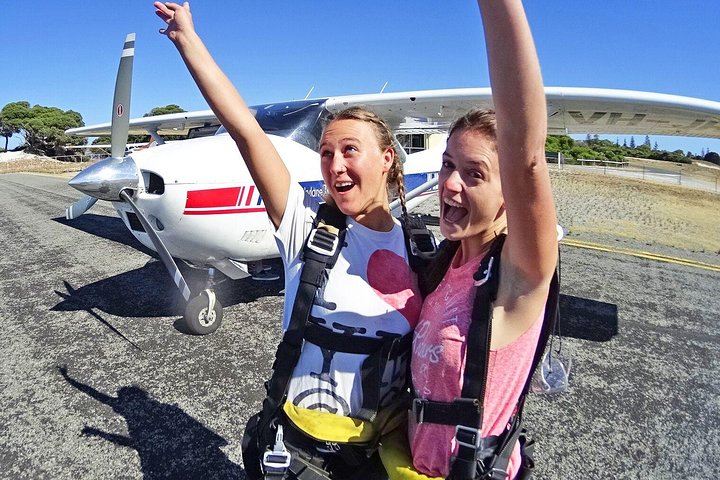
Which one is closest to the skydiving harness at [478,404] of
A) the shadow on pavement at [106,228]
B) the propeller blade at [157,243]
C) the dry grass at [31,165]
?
the propeller blade at [157,243]

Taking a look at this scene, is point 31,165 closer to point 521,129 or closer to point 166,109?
point 166,109

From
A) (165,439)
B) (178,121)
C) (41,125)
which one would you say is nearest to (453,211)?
(165,439)

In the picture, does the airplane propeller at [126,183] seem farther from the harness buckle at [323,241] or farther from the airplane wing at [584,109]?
the harness buckle at [323,241]

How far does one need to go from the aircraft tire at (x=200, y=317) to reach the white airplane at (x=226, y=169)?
0.03ft

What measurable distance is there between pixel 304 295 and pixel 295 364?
0.73ft

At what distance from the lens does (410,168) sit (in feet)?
23.0

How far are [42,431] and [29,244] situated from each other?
7427 millimetres

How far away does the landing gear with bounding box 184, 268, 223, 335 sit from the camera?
456cm

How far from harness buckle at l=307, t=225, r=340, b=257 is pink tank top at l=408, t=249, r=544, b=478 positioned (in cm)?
38

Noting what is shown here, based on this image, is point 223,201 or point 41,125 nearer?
point 223,201

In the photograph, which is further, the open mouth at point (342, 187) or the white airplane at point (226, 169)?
the white airplane at point (226, 169)

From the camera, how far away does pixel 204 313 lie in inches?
183

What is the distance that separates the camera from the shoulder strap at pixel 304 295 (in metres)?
1.33

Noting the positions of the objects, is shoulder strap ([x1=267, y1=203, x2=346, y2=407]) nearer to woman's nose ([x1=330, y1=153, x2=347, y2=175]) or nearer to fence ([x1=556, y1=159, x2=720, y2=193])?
woman's nose ([x1=330, y1=153, x2=347, y2=175])
